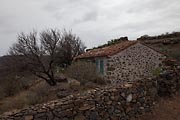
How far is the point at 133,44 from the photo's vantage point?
21406 millimetres

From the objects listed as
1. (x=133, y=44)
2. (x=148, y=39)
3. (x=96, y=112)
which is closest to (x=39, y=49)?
(x=133, y=44)

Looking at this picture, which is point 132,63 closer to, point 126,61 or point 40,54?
point 126,61

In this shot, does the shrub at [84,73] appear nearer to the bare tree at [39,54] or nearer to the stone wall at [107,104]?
the bare tree at [39,54]

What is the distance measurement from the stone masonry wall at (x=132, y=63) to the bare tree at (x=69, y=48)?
10.6 metres

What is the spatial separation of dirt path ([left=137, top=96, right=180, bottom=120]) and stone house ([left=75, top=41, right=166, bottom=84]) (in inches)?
469

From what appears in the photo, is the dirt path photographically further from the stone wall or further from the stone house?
the stone house

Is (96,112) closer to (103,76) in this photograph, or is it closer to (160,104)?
(160,104)

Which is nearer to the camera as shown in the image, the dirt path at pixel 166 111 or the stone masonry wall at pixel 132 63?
the dirt path at pixel 166 111

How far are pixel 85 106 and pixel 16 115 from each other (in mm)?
1660

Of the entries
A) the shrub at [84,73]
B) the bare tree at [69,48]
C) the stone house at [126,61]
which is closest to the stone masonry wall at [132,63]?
the stone house at [126,61]

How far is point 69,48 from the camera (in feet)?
106

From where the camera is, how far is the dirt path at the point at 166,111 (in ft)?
24.0

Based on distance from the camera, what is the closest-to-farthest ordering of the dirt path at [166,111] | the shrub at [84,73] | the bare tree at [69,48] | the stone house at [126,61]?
the dirt path at [166,111] < the shrub at [84,73] < the stone house at [126,61] < the bare tree at [69,48]

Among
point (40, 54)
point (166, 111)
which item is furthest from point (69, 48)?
point (166, 111)
